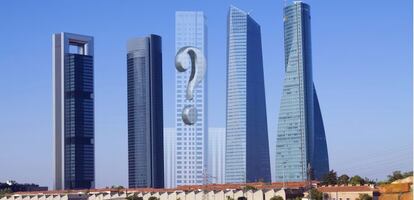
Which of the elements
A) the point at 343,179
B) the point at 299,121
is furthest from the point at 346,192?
the point at 299,121

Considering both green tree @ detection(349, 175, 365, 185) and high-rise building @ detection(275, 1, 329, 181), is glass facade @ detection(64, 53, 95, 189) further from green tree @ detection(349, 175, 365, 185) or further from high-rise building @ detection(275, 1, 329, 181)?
green tree @ detection(349, 175, 365, 185)

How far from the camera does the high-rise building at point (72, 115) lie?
17900 cm

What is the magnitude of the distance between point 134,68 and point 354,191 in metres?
121

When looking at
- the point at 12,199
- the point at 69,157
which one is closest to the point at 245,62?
the point at 69,157

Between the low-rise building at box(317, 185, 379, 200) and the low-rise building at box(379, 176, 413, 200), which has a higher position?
the low-rise building at box(379, 176, 413, 200)

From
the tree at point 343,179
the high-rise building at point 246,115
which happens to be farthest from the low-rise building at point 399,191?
the high-rise building at point 246,115

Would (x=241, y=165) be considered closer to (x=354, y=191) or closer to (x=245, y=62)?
(x=245, y=62)

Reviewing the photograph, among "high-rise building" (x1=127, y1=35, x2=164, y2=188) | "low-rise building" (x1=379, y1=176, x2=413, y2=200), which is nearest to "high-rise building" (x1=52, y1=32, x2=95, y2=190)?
"high-rise building" (x1=127, y1=35, x2=164, y2=188)

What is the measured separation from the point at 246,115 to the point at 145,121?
78.0 ft

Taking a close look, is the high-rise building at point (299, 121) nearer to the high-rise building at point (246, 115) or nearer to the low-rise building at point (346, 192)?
the high-rise building at point (246, 115)

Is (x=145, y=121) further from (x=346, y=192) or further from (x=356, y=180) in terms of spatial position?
(x=346, y=192)

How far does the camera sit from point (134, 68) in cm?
19838

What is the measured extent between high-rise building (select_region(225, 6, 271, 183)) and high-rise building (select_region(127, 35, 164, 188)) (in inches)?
637

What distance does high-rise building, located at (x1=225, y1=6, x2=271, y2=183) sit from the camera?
608 feet
